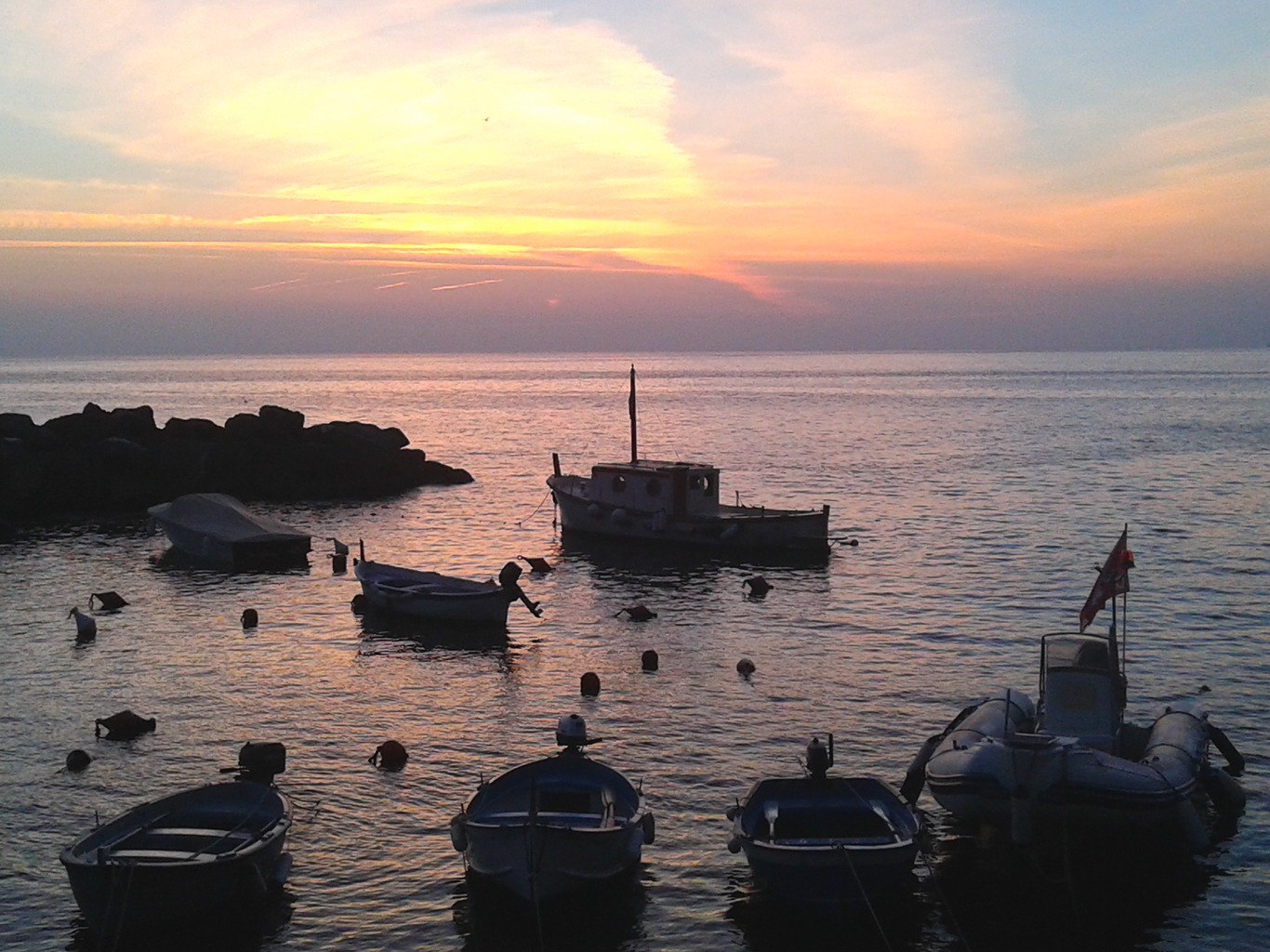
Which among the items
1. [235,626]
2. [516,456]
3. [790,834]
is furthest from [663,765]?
[516,456]

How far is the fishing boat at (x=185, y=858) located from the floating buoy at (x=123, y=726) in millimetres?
7147

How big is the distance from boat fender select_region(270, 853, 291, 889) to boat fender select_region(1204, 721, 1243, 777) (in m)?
15.8

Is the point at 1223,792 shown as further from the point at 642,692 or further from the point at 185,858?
the point at 185,858

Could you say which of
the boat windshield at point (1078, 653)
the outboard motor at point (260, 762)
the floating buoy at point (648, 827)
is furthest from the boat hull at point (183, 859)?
the boat windshield at point (1078, 653)

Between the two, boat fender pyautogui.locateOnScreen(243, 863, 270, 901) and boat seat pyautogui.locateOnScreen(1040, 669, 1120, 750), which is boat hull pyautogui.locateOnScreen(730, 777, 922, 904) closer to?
boat seat pyautogui.locateOnScreen(1040, 669, 1120, 750)

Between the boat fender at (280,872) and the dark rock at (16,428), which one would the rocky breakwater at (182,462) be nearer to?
the dark rock at (16,428)

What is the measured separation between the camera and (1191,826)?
1691 centimetres

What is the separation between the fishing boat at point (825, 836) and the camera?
1469 centimetres

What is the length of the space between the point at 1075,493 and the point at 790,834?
5407 centimetres

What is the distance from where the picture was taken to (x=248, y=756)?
1809 centimetres

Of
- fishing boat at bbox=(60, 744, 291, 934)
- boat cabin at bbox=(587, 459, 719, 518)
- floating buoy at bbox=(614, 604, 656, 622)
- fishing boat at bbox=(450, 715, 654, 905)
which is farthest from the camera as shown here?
boat cabin at bbox=(587, 459, 719, 518)

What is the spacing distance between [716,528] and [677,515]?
200 centimetres

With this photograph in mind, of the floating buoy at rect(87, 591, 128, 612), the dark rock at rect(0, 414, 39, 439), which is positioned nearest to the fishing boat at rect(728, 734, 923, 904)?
the floating buoy at rect(87, 591, 128, 612)

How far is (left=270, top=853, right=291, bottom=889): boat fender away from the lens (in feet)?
51.9
